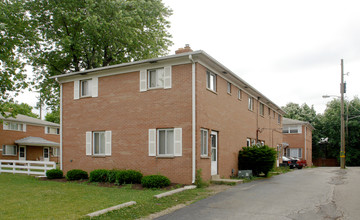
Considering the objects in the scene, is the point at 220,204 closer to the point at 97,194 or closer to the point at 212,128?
the point at 97,194

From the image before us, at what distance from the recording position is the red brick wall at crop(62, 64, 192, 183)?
1532cm

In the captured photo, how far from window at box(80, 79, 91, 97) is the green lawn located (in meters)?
6.78

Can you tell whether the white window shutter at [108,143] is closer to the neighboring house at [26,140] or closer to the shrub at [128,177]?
the shrub at [128,177]

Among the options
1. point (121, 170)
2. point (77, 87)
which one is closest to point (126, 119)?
point (121, 170)

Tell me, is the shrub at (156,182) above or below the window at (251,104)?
below

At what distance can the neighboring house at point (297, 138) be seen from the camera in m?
42.3

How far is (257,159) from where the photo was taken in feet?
63.6

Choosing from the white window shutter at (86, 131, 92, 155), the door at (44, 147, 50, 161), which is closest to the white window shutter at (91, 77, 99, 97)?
the white window shutter at (86, 131, 92, 155)

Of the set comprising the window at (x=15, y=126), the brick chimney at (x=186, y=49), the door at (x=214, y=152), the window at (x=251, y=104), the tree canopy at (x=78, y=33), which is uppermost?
the tree canopy at (x=78, y=33)

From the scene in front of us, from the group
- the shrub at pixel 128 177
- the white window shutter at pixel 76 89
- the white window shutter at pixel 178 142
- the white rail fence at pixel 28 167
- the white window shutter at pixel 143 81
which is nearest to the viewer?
the white window shutter at pixel 178 142

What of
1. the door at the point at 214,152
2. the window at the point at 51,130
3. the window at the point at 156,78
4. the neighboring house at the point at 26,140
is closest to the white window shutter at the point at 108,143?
the window at the point at 156,78

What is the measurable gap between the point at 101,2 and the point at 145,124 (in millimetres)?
10947

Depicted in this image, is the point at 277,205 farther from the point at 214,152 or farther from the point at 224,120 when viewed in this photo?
the point at 224,120

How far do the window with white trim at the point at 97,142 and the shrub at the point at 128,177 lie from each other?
2.65 m
